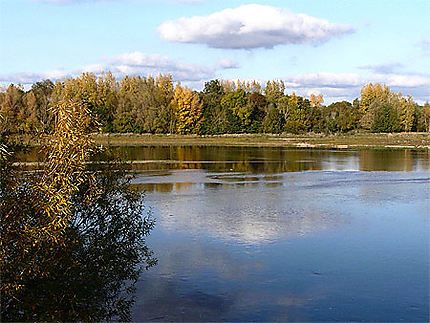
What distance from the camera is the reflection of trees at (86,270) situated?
10.5 m

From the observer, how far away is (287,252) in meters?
16.2

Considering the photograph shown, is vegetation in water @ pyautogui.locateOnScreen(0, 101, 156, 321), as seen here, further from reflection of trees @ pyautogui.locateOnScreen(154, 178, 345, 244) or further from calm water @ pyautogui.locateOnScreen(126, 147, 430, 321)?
reflection of trees @ pyautogui.locateOnScreen(154, 178, 345, 244)

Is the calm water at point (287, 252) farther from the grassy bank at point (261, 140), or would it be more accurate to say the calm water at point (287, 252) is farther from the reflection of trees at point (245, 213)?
the grassy bank at point (261, 140)

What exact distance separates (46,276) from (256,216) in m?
11.7

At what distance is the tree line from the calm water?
67912 mm

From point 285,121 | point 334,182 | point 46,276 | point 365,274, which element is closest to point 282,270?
point 365,274

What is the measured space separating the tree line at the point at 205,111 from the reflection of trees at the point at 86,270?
78.0 meters

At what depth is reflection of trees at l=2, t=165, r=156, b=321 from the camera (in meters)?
10.5

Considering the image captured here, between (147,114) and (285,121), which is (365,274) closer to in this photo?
(147,114)

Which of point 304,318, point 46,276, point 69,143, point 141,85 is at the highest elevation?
point 141,85

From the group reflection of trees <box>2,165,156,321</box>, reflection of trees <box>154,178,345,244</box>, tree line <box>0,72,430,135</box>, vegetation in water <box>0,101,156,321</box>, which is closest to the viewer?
vegetation in water <box>0,101,156,321</box>

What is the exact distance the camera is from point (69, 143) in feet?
34.7

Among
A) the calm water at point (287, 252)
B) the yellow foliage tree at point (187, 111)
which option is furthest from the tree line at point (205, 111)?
the calm water at point (287, 252)

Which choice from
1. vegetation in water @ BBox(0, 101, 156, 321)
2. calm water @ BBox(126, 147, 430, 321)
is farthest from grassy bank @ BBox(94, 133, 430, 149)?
vegetation in water @ BBox(0, 101, 156, 321)
